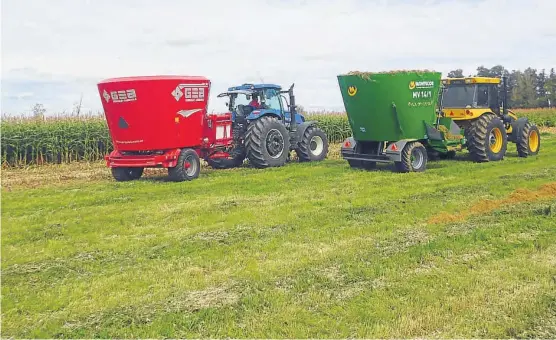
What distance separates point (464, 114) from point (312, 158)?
13.3 ft

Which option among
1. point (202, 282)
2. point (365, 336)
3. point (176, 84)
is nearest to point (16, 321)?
point (202, 282)

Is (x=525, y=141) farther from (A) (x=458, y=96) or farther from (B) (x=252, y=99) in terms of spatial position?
(B) (x=252, y=99)

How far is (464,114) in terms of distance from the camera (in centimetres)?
1399

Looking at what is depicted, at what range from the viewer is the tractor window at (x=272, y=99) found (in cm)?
1463

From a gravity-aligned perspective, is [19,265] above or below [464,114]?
below

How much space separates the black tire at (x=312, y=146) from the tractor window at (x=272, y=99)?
116cm

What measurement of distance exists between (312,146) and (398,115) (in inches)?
153

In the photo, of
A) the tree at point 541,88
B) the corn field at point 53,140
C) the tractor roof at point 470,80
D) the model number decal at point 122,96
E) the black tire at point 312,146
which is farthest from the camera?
the tree at point 541,88

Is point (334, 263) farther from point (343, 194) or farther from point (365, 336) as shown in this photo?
point (343, 194)

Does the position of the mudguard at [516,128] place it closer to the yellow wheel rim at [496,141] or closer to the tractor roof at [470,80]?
the yellow wheel rim at [496,141]

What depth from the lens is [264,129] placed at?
1378 centimetres

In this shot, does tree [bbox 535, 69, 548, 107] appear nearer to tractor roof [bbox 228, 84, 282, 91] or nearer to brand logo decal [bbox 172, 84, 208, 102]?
tractor roof [bbox 228, 84, 282, 91]

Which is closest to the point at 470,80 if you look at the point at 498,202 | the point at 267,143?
the point at 267,143

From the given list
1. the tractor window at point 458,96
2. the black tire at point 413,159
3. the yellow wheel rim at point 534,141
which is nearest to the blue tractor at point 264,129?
the black tire at point 413,159
